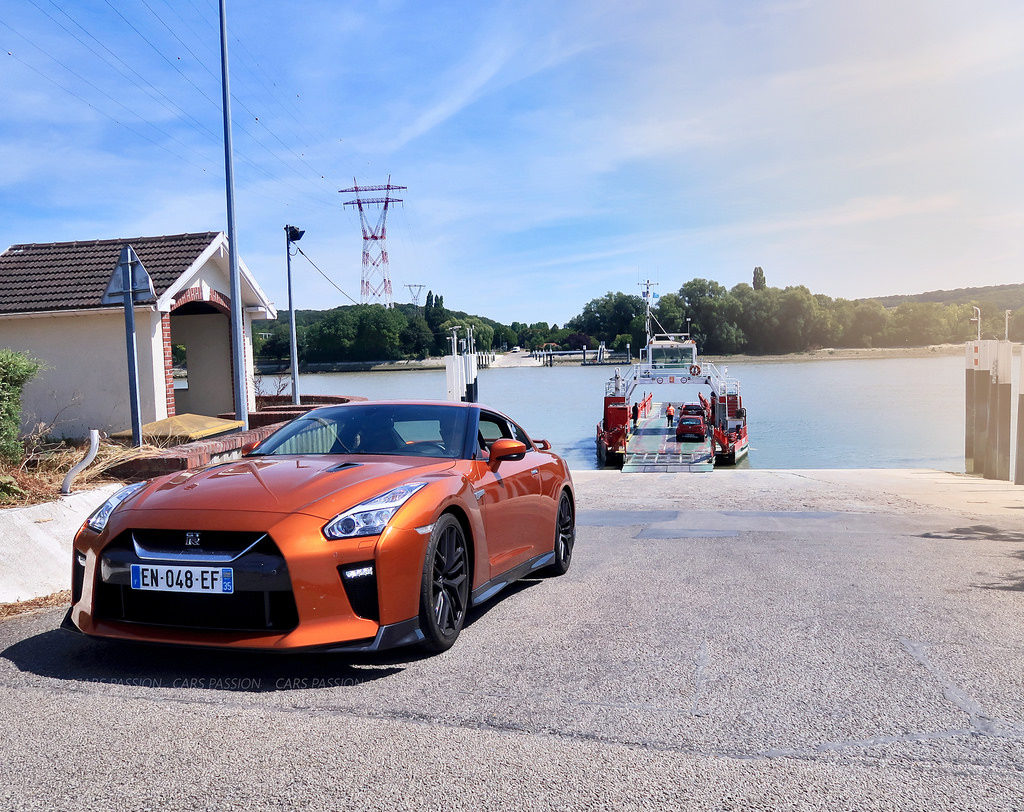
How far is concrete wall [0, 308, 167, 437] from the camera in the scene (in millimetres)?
14477

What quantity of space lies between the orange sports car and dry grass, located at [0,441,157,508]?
3.30 meters

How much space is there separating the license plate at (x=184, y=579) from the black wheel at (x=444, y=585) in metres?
0.95

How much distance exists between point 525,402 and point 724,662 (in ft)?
266

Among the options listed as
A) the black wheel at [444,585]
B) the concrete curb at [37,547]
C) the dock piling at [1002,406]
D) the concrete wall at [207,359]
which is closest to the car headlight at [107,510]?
the black wheel at [444,585]

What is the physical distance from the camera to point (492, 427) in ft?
22.1

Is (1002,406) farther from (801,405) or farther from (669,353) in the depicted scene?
(801,405)

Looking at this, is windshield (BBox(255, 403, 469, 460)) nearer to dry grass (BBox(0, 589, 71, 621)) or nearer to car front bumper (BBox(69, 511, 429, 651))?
car front bumper (BBox(69, 511, 429, 651))

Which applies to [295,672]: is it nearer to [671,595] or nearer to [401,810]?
[401,810]

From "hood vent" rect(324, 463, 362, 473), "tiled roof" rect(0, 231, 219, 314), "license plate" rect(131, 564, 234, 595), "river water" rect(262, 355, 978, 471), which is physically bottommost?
"river water" rect(262, 355, 978, 471)

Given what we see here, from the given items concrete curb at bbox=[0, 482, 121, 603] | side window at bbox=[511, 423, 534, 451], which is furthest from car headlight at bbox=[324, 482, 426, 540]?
concrete curb at bbox=[0, 482, 121, 603]

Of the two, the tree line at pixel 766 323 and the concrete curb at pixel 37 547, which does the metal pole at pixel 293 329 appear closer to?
the concrete curb at pixel 37 547

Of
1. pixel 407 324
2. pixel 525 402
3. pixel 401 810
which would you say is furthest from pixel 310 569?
pixel 407 324

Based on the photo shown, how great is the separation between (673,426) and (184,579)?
50.8 m

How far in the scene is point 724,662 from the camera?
445cm
